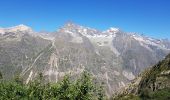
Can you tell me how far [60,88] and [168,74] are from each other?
Result: 326 ft

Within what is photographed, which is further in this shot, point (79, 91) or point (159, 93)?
point (159, 93)

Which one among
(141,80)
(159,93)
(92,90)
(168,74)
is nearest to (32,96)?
(92,90)

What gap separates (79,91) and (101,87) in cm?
862

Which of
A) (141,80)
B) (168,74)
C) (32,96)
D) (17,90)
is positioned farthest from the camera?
(141,80)

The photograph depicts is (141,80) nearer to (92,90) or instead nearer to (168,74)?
(168,74)

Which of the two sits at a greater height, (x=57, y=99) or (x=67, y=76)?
(x=67, y=76)

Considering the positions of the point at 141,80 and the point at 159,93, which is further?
the point at 141,80

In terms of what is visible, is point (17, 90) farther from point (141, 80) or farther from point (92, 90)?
point (141, 80)

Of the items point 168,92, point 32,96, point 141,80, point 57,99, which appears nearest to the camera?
point 57,99

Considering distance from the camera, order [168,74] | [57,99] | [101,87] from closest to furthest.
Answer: [57,99] → [101,87] → [168,74]

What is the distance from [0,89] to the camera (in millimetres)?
106250

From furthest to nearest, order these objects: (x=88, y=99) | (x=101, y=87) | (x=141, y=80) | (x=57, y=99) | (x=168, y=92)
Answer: (x=141, y=80), (x=168, y=92), (x=101, y=87), (x=57, y=99), (x=88, y=99)

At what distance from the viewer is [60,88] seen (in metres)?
67.6

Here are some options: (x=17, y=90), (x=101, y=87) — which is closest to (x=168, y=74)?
(x=17, y=90)
